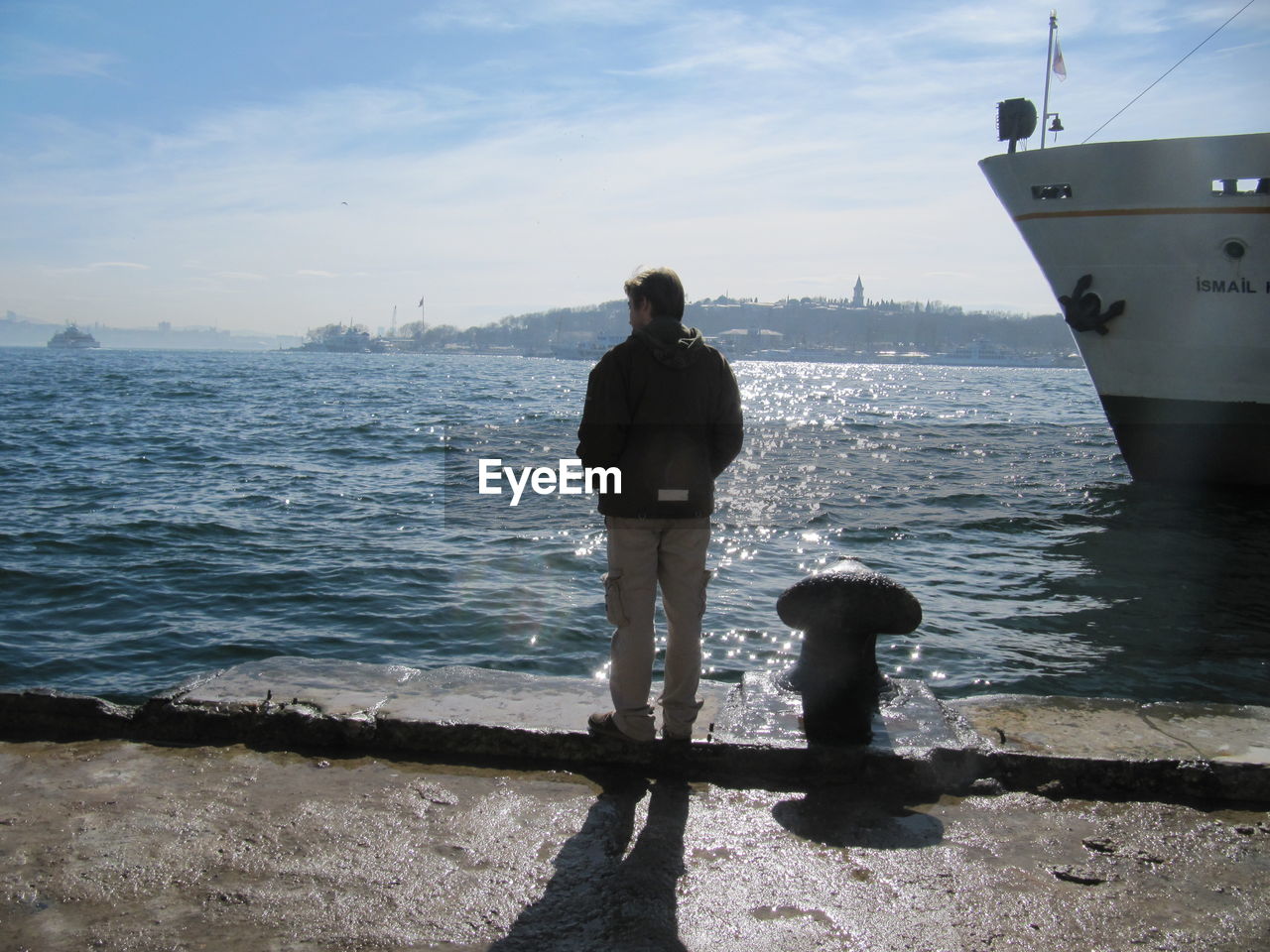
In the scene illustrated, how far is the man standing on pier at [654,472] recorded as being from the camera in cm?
344

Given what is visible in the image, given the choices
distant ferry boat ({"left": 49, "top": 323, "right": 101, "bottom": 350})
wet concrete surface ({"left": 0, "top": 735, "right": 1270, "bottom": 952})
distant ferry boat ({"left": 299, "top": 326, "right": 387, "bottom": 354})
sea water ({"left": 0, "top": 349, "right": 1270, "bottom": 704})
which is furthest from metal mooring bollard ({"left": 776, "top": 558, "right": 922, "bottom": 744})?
distant ferry boat ({"left": 49, "top": 323, "right": 101, "bottom": 350})

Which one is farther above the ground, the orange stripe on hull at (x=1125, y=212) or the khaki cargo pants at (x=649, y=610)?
the orange stripe on hull at (x=1125, y=212)

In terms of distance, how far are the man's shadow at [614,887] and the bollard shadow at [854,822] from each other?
354 mm

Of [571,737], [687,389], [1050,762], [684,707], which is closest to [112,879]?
[571,737]

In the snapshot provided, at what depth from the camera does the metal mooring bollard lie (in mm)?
3596

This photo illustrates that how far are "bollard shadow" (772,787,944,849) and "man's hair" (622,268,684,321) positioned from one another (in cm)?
171

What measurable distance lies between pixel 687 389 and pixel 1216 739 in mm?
2382

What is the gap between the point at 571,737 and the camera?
3541 mm

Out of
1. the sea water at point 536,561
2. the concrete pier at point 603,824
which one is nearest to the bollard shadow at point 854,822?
the concrete pier at point 603,824

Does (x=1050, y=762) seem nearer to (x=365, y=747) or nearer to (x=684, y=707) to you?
(x=684, y=707)

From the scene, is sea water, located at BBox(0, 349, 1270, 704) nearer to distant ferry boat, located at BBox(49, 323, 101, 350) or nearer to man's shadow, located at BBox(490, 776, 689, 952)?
man's shadow, located at BBox(490, 776, 689, 952)

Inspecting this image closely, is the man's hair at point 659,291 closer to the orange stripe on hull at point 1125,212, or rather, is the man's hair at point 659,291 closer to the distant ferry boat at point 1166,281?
the distant ferry boat at point 1166,281

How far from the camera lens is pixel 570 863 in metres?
2.79

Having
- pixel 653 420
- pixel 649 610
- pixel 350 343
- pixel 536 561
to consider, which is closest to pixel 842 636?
pixel 649 610
